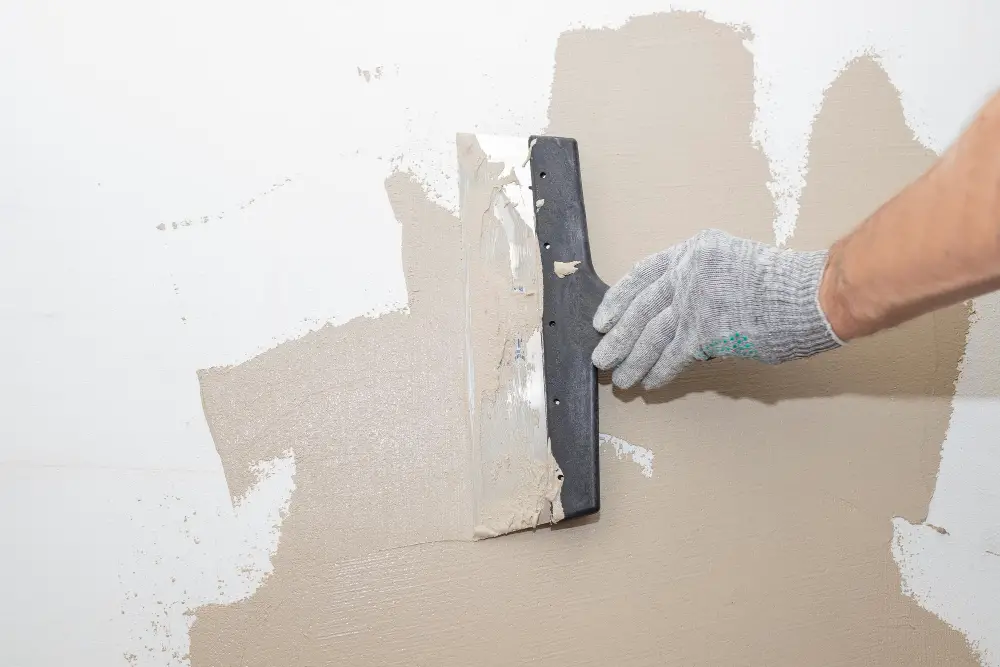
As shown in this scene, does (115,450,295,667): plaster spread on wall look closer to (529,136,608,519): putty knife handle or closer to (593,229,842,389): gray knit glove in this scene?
(529,136,608,519): putty knife handle

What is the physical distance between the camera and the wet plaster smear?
3.79 feet

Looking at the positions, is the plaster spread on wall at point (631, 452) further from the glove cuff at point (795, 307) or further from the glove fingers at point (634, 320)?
the glove cuff at point (795, 307)

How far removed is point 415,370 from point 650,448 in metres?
0.43

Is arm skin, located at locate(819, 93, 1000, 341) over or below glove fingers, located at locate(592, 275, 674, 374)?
over

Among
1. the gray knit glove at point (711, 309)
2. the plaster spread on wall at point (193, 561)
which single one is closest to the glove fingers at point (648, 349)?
the gray knit glove at point (711, 309)

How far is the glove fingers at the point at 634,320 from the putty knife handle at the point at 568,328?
0.03m

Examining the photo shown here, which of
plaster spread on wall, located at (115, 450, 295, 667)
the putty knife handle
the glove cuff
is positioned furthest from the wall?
the glove cuff

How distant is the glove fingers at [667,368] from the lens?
1.14 meters

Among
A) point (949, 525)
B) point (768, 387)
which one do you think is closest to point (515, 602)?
point (768, 387)

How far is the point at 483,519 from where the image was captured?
1164 mm

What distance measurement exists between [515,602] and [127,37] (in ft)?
3.71

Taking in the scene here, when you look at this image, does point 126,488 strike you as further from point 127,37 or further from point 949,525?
point 949,525

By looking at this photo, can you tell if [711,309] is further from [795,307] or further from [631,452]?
[631,452]

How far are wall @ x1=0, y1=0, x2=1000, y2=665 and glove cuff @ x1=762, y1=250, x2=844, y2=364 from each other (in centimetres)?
21
